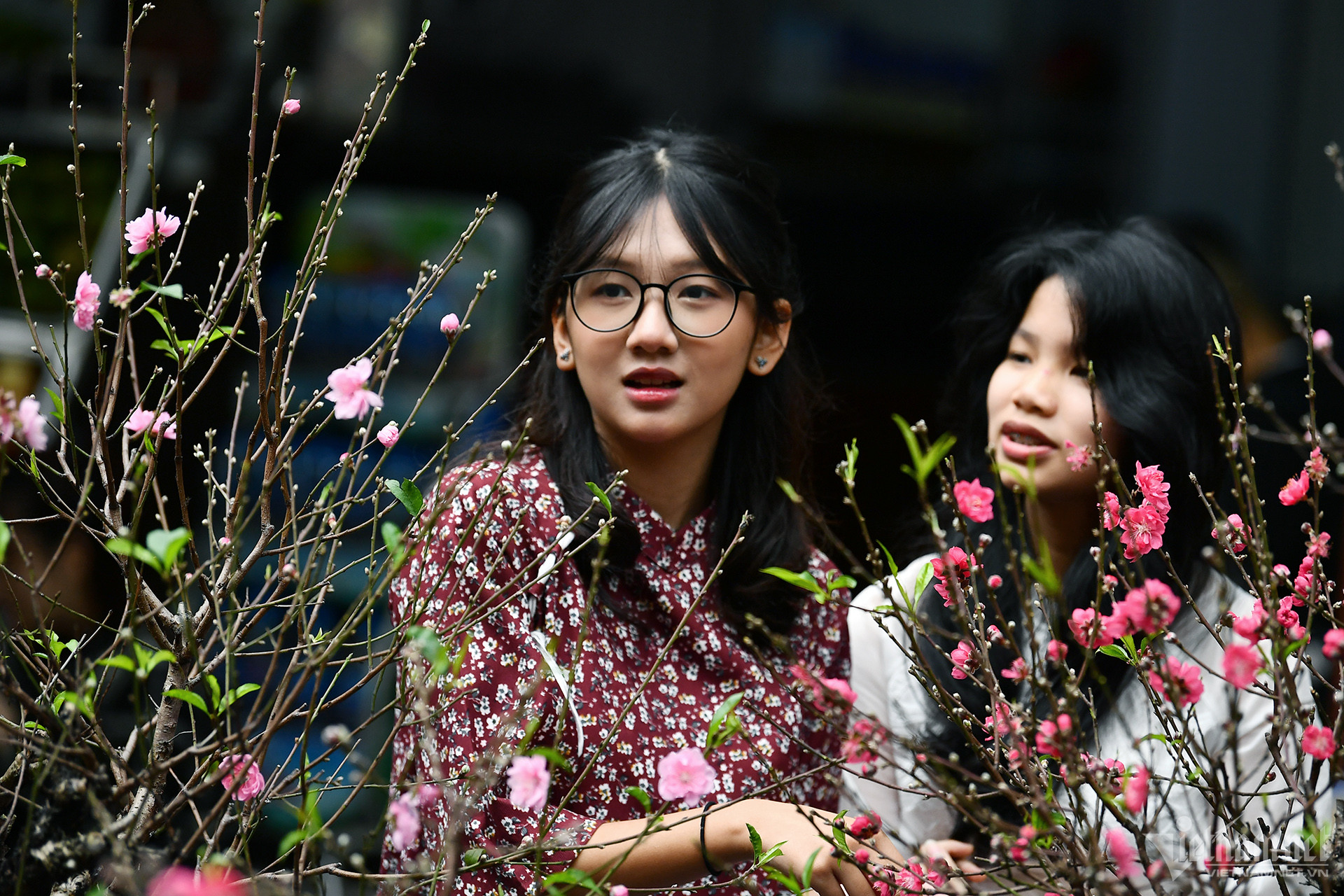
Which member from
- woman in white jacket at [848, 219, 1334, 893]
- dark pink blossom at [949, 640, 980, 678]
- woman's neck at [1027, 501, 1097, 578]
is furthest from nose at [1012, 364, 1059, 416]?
dark pink blossom at [949, 640, 980, 678]

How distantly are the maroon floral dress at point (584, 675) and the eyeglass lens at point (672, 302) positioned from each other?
214 millimetres

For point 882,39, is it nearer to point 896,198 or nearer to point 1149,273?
point 896,198

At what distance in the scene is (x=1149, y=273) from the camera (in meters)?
1.79

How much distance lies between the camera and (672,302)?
1.60m

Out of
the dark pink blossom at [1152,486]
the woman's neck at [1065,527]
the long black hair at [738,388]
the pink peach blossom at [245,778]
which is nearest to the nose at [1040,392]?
the woman's neck at [1065,527]

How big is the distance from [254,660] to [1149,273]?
2.49 metres

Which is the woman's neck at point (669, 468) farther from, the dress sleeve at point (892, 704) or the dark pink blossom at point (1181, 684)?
the dark pink blossom at point (1181, 684)

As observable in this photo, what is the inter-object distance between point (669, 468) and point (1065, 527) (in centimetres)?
60

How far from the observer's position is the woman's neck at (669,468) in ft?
5.57

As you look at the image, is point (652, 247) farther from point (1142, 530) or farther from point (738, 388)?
point (1142, 530)

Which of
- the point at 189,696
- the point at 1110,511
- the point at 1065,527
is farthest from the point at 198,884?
the point at 1065,527

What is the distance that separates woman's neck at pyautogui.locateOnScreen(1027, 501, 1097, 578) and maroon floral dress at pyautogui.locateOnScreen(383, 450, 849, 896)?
13.5 inches

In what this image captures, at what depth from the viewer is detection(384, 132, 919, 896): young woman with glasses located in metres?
1.41

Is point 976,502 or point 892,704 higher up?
point 976,502
